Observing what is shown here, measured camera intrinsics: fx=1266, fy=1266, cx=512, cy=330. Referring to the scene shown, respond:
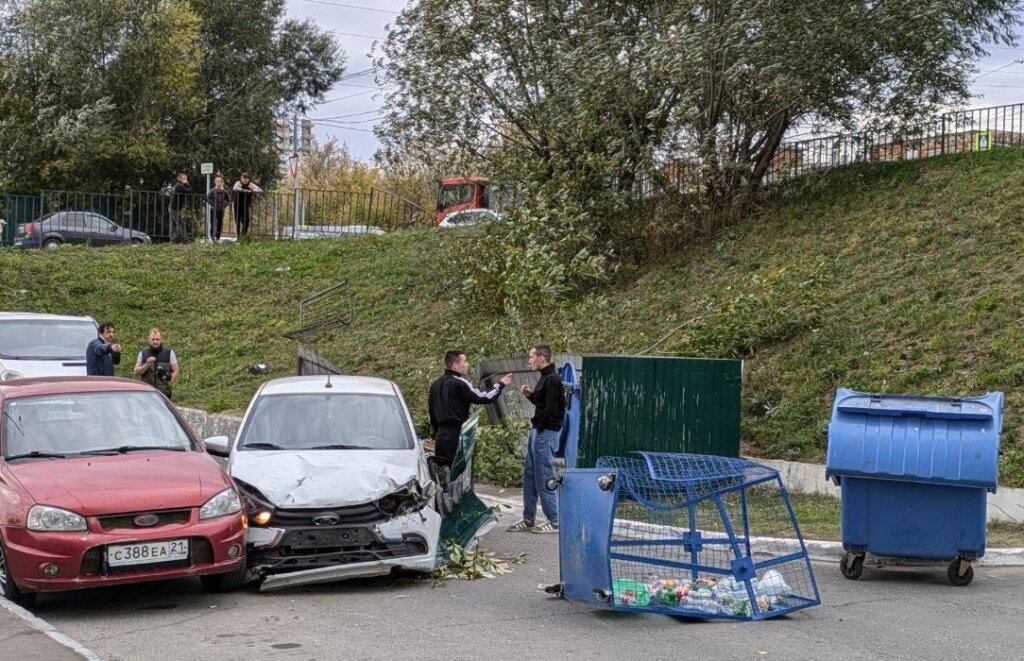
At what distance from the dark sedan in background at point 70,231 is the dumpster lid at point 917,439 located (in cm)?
2535

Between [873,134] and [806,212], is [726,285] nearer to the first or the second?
[806,212]

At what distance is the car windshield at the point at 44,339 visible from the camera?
1809 centimetres

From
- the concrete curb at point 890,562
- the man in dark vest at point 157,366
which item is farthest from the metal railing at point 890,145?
the concrete curb at point 890,562

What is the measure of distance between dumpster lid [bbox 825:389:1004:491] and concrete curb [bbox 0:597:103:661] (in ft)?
17.7

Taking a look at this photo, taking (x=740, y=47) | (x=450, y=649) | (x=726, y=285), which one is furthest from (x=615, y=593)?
(x=740, y=47)

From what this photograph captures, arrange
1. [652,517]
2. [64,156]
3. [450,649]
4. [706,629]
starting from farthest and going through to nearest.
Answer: [64,156]
[652,517]
[706,629]
[450,649]

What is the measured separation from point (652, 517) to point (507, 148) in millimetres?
16103

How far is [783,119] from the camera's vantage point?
21891 millimetres

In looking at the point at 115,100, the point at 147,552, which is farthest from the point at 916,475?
the point at 115,100

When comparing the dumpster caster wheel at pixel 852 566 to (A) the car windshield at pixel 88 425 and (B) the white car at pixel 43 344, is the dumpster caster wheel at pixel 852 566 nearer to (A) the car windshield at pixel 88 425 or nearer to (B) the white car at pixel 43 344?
(A) the car windshield at pixel 88 425

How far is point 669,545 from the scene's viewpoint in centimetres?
840

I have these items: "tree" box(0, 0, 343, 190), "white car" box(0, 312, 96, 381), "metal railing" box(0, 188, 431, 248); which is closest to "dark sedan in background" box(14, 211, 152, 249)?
"metal railing" box(0, 188, 431, 248)

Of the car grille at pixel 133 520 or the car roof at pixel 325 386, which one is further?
the car roof at pixel 325 386

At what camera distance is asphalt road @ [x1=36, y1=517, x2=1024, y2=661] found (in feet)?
23.5
